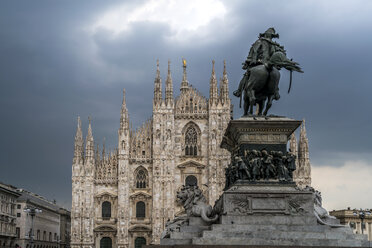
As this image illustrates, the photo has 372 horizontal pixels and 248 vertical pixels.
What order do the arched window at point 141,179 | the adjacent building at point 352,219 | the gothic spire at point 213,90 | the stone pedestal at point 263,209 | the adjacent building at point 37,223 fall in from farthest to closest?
the adjacent building at point 352,219 → the adjacent building at point 37,223 → the gothic spire at point 213,90 → the arched window at point 141,179 → the stone pedestal at point 263,209

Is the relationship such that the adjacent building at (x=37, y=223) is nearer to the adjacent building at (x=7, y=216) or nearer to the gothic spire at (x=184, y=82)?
the adjacent building at (x=7, y=216)

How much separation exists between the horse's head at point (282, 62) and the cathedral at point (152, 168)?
42990 millimetres

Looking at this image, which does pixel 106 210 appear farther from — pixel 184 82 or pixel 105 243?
pixel 184 82

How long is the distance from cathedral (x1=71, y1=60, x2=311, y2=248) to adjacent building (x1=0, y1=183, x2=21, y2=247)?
296 inches

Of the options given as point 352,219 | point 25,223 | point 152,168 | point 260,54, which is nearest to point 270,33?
point 260,54

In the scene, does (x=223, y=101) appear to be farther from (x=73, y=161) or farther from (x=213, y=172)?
(x=73, y=161)

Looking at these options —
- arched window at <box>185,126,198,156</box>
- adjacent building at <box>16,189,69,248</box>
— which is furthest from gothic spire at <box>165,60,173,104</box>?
adjacent building at <box>16,189,69,248</box>

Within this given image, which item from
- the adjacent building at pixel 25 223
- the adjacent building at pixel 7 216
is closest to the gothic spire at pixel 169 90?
the adjacent building at pixel 25 223

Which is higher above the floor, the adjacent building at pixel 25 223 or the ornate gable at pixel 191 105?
the ornate gable at pixel 191 105

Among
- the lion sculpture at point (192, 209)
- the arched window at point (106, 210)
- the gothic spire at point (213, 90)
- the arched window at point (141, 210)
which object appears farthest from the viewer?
the gothic spire at point (213, 90)

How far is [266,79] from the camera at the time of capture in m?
13.7

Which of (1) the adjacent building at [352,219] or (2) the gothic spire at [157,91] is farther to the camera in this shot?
(1) the adjacent building at [352,219]

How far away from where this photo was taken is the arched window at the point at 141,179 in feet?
191

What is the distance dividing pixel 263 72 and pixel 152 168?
45.0 m
